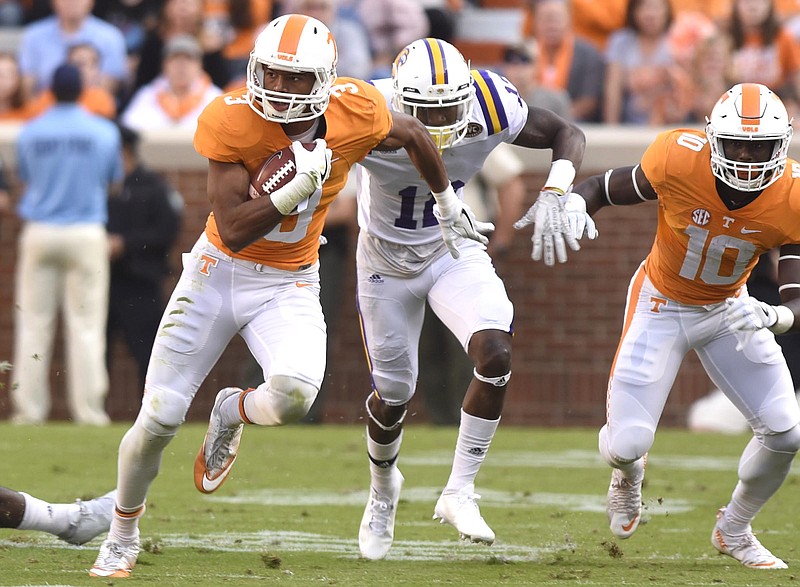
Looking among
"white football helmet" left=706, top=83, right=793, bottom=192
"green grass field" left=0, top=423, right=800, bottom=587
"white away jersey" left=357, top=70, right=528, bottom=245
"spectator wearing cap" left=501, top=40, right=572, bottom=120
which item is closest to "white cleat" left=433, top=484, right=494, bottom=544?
"green grass field" left=0, top=423, right=800, bottom=587

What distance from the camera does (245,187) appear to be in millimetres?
5348

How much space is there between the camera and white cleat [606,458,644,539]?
20.3 ft

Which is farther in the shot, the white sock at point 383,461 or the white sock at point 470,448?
the white sock at point 383,461

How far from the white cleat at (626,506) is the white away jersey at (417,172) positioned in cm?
127

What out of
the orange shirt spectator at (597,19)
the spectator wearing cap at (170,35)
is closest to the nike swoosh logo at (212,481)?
the spectator wearing cap at (170,35)

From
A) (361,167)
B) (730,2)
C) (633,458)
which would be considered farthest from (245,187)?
(730,2)

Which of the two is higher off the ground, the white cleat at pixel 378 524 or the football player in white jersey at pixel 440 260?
the football player in white jersey at pixel 440 260

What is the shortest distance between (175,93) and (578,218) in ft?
21.7

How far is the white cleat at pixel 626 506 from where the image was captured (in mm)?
6195

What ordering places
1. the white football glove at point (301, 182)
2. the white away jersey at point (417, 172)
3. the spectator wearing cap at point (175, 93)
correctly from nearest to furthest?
the white football glove at point (301, 182) → the white away jersey at point (417, 172) → the spectator wearing cap at point (175, 93)

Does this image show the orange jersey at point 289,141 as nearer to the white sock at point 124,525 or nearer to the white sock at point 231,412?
the white sock at point 231,412

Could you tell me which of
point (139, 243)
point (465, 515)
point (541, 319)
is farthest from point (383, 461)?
point (541, 319)

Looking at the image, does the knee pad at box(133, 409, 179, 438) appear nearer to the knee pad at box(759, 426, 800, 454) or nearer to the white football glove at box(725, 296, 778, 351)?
the white football glove at box(725, 296, 778, 351)

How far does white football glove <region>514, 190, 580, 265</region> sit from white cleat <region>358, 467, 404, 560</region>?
4.06 feet
